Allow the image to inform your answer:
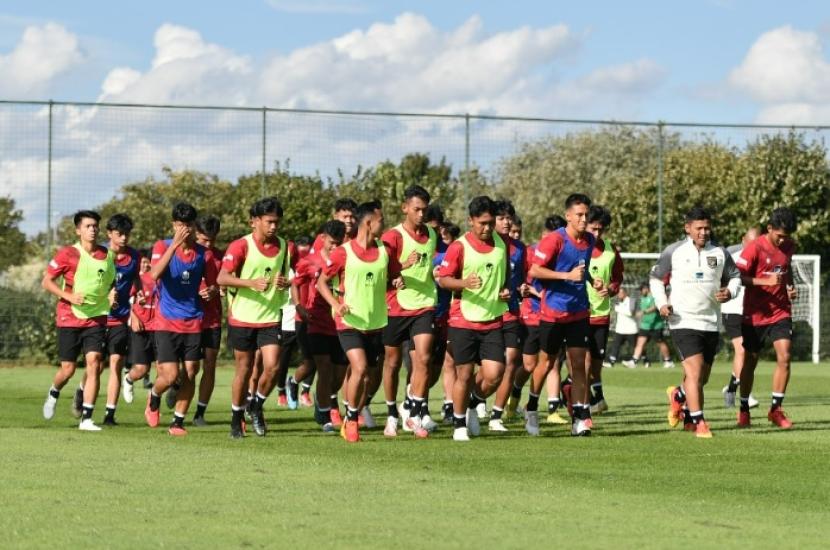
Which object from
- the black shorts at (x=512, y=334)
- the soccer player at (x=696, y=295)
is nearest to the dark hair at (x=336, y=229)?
the black shorts at (x=512, y=334)

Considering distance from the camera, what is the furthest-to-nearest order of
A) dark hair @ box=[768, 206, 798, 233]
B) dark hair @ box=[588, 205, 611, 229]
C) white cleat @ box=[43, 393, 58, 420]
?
white cleat @ box=[43, 393, 58, 420], dark hair @ box=[588, 205, 611, 229], dark hair @ box=[768, 206, 798, 233]

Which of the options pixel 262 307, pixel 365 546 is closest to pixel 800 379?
pixel 262 307

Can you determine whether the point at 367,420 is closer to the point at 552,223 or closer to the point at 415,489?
the point at 552,223

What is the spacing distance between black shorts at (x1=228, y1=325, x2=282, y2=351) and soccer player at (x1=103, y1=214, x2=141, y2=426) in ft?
7.26

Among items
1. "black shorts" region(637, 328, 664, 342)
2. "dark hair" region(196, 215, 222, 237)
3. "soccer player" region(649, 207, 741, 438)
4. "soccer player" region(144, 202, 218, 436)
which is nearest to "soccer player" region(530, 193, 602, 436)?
"soccer player" region(649, 207, 741, 438)

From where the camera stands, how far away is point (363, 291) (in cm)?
1541

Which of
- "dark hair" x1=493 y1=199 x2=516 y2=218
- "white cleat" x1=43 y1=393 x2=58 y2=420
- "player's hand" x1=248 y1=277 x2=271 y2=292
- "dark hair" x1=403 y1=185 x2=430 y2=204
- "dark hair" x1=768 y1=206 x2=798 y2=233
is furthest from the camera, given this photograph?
"white cleat" x1=43 y1=393 x2=58 y2=420

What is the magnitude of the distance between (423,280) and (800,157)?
30609 mm

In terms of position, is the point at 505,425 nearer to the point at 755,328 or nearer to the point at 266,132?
the point at 755,328

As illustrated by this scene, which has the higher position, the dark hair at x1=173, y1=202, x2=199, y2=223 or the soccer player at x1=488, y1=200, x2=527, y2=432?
the dark hair at x1=173, y1=202, x2=199, y2=223

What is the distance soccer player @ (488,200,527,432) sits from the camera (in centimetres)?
1697

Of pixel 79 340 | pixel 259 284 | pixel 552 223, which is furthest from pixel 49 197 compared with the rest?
pixel 259 284

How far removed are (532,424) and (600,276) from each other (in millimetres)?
2807

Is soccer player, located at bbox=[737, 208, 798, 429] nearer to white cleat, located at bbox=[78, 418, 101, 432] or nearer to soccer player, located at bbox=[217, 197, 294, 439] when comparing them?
soccer player, located at bbox=[217, 197, 294, 439]
